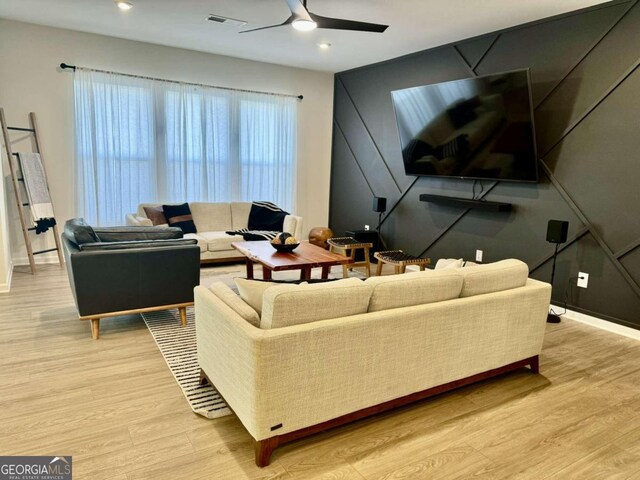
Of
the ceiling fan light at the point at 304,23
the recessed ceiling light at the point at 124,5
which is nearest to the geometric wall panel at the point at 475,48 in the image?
the ceiling fan light at the point at 304,23

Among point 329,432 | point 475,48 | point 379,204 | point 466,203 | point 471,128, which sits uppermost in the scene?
point 475,48

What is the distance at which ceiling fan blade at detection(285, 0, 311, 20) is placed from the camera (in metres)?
3.07

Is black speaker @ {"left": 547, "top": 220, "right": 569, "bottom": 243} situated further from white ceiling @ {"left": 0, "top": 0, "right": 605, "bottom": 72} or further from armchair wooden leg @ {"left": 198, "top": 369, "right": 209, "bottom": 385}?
armchair wooden leg @ {"left": 198, "top": 369, "right": 209, "bottom": 385}

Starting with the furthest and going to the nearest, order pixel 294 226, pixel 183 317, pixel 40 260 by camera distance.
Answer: pixel 294 226 < pixel 40 260 < pixel 183 317

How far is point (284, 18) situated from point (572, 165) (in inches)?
126

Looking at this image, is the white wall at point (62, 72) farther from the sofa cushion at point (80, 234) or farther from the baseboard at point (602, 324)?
the baseboard at point (602, 324)

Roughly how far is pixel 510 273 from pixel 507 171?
6.81 ft

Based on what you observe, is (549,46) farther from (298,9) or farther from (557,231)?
(298,9)

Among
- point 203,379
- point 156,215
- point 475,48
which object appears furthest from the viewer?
point 156,215

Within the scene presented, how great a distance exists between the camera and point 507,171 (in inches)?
177

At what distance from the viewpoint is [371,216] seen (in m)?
6.65

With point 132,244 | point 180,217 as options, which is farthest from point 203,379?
point 180,217

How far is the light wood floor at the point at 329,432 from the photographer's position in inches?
79.1

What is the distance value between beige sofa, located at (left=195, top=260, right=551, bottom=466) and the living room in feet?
0.66
